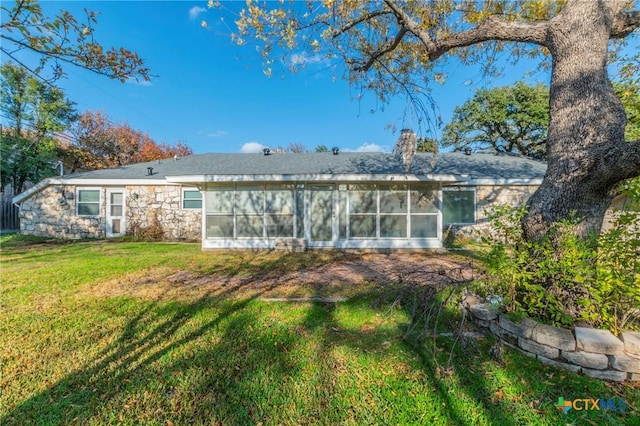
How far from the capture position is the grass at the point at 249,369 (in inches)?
82.5

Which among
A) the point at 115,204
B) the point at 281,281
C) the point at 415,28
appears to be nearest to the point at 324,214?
the point at 281,281

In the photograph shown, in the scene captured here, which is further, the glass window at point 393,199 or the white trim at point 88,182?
the white trim at point 88,182

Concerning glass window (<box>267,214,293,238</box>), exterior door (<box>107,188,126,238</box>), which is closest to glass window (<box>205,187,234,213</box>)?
glass window (<box>267,214,293,238</box>)

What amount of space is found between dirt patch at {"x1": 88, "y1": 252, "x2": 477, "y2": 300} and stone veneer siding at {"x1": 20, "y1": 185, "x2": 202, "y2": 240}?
5.78 meters

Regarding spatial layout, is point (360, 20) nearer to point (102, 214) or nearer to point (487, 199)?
point (487, 199)

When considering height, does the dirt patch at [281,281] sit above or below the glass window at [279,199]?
below

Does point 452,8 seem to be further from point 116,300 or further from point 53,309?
point 53,309

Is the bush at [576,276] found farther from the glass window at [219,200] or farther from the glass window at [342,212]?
the glass window at [219,200]

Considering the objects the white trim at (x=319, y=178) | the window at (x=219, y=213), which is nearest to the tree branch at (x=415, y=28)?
the white trim at (x=319, y=178)

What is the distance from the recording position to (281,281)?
5387 mm

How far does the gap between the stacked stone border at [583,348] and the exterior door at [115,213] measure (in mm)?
13597

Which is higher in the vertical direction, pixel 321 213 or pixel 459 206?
pixel 459 206

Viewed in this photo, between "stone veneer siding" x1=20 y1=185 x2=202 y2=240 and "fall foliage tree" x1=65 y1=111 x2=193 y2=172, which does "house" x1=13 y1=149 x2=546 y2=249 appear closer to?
"stone veneer siding" x1=20 y1=185 x2=202 y2=240

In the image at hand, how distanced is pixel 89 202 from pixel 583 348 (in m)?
Result: 15.3
